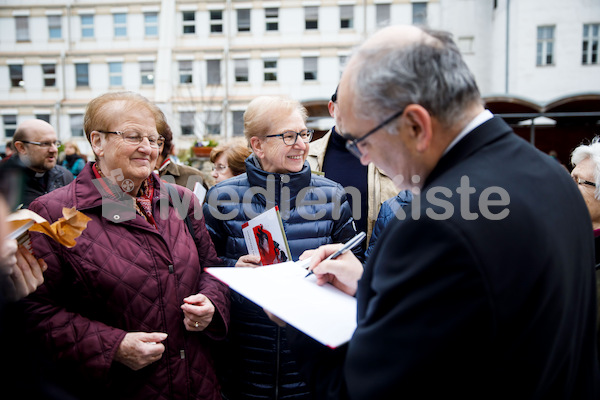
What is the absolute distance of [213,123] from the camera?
2448 cm

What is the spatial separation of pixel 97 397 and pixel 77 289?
45cm

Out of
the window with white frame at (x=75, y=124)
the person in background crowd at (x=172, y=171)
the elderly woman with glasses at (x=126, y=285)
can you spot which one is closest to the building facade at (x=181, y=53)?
the window with white frame at (x=75, y=124)

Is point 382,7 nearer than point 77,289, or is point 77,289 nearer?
point 77,289

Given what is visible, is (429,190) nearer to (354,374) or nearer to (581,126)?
(354,374)

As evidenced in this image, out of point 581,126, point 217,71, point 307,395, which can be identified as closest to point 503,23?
point 581,126

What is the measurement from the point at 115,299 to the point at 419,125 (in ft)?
4.62

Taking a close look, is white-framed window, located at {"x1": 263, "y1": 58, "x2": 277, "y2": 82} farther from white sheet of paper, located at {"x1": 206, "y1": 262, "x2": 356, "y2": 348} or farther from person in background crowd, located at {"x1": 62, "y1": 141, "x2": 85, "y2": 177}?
white sheet of paper, located at {"x1": 206, "y1": 262, "x2": 356, "y2": 348}

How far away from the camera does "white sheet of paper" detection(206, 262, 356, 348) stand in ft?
3.68

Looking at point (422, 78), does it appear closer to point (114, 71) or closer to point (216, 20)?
point (216, 20)

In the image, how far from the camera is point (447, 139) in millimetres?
1036

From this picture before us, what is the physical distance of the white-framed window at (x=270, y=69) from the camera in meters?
24.8

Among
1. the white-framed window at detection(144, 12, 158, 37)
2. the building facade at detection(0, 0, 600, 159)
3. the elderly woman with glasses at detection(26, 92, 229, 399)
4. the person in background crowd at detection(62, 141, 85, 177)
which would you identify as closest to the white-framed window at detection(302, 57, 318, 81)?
the building facade at detection(0, 0, 600, 159)

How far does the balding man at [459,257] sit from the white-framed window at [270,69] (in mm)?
24926

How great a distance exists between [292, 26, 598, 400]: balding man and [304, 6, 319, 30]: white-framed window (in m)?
26.0
